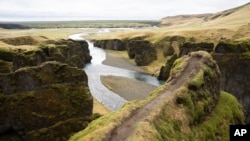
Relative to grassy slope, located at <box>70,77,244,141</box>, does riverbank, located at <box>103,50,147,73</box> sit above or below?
below

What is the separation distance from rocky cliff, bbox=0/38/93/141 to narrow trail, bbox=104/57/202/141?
15.6m

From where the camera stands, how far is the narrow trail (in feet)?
102

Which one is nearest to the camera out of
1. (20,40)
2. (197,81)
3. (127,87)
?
(197,81)

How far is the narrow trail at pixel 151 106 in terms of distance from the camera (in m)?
31.2

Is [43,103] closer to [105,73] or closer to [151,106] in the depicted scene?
[151,106]

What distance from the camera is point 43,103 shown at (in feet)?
170

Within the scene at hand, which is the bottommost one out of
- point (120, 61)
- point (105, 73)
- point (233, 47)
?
point (105, 73)

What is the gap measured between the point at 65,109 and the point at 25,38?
9546cm

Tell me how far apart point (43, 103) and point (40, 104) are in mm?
500

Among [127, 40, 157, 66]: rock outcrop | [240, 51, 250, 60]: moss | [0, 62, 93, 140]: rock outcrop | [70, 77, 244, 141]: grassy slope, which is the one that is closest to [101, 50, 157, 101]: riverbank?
[127, 40, 157, 66]: rock outcrop

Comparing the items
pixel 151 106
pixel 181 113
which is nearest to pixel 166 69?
pixel 181 113

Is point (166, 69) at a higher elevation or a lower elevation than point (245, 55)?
lower

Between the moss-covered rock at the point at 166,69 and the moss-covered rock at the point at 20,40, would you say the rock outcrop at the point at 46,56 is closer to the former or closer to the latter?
the moss-covered rock at the point at 20,40

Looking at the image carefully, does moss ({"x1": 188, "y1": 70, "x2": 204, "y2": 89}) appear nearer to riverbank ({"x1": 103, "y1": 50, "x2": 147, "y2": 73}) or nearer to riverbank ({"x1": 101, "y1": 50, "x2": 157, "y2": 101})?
riverbank ({"x1": 101, "y1": 50, "x2": 157, "y2": 101})
